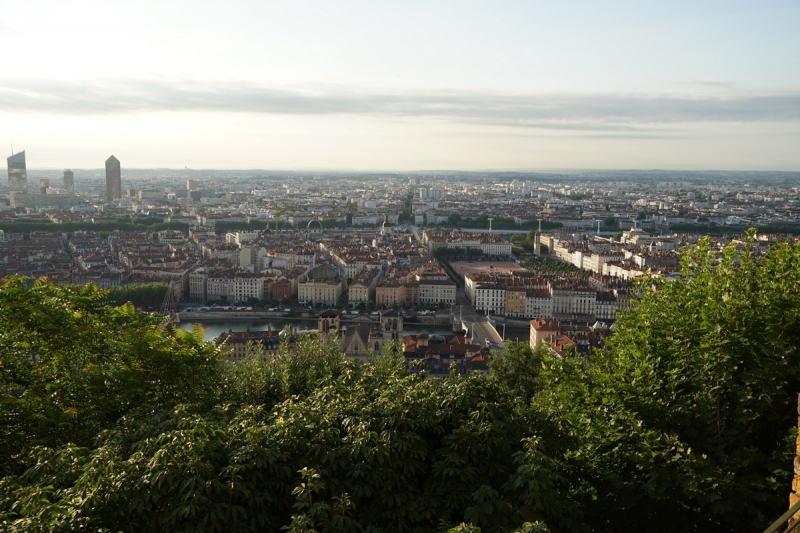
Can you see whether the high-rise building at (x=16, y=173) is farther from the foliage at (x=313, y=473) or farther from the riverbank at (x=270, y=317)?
the foliage at (x=313, y=473)

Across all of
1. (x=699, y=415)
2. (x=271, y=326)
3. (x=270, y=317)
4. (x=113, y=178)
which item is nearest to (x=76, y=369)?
(x=699, y=415)

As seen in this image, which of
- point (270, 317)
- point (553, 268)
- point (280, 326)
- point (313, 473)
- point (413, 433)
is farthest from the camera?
point (553, 268)

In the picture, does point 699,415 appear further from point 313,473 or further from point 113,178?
point 113,178

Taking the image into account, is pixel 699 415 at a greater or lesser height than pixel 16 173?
lesser

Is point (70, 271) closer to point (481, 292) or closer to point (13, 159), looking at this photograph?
point (481, 292)

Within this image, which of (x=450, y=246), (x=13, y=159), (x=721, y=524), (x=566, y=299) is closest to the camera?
(x=721, y=524)

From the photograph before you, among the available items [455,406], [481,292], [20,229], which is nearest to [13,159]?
[20,229]

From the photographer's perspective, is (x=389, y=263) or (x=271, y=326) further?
(x=389, y=263)
